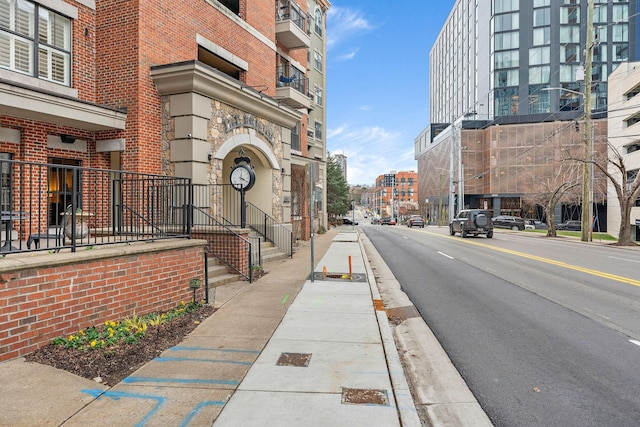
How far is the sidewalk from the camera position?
3.46m

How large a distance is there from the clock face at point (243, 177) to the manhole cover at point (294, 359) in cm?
727

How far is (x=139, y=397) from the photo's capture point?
3.81 metres

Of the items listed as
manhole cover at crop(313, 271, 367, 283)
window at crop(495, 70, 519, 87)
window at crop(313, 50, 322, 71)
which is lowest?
manhole cover at crop(313, 271, 367, 283)

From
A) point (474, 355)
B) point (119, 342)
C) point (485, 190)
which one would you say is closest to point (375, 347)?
point (474, 355)

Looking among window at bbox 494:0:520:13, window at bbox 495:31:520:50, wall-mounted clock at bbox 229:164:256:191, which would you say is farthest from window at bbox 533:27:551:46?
wall-mounted clock at bbox 229:164:256:191

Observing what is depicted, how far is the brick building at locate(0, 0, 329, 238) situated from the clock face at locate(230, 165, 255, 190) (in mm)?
693

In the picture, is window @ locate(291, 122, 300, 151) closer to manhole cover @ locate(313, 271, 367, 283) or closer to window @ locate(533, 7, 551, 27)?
manhole cover @ locate(313, 271, 367, 283)

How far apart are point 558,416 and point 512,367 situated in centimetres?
116

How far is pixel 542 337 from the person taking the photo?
233 inches

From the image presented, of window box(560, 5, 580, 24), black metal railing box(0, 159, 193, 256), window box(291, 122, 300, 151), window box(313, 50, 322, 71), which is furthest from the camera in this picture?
window box(560, 5, 580, 24)

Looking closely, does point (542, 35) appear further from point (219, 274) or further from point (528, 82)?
point (219, 274)

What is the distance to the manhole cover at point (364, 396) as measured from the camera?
3754 mm

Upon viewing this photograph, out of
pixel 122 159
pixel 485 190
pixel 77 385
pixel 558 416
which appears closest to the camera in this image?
pixel 558 416

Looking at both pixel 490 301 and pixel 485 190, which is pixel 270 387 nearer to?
pixel 490 301
